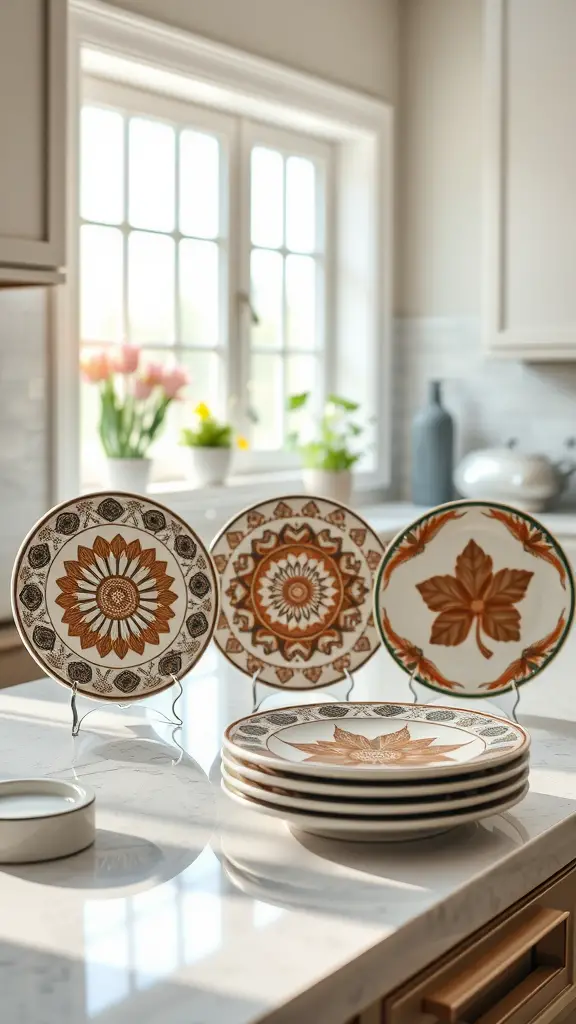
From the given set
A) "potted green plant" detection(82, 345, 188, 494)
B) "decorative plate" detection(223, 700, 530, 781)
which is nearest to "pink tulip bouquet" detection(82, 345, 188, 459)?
"potted green plant" detection(82, 345, 188, 494)

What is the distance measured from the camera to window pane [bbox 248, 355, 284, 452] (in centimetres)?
372

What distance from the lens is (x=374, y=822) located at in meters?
0.96

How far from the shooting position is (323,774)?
0.96m

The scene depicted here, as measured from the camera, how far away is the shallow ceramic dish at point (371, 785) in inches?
37.9

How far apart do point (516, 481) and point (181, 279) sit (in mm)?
1130

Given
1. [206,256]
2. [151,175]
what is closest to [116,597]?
[151,175]

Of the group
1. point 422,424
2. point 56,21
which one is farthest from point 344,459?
point 56,21

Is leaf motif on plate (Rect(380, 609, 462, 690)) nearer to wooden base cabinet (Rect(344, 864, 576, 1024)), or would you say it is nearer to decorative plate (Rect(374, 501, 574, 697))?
decorative plate (Rect(374, 501, 574, 697))

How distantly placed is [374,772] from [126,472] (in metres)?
2.14

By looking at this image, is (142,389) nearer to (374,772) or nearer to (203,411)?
(203,411)

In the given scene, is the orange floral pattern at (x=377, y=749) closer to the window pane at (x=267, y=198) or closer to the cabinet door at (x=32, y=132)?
the cabinet door at (x=32, y=132)

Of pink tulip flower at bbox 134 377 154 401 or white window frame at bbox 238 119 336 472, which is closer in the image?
pink tulip flower at bbox 134 377 154 401

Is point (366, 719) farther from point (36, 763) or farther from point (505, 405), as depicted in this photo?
point (505, 405)

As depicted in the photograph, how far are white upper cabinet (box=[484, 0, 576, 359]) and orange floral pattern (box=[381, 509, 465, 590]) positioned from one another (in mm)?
2114
